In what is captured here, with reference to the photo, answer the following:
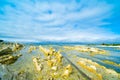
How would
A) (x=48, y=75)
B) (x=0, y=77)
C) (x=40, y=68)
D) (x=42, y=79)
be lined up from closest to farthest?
(x=0, y=77)
(x=42, y=79)
(x=48, y=75)
(x=40, y=68)

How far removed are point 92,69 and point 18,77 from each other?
10370 millimetres

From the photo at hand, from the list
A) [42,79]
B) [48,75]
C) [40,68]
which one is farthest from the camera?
[40,68]

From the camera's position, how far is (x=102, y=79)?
47.3 feet

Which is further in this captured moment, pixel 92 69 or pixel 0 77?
pixel 92 69

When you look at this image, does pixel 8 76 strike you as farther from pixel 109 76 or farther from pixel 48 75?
pixel 109 76

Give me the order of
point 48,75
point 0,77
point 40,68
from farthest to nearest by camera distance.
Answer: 1. point 40,68
2. point 48,75
3. point 0,77

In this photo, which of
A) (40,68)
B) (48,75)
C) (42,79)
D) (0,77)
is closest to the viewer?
(0,77)

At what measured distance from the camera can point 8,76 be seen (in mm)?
12727

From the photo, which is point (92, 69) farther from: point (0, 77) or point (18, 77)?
point (0, 77)

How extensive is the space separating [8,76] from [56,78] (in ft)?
17.3

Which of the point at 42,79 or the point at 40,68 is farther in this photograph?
the point at 40,68

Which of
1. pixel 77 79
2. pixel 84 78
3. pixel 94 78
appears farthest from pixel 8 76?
pixel 94 78

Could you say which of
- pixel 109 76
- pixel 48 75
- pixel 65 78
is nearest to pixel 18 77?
pixel 48 75

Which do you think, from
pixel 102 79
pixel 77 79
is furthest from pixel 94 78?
pixel 77 79
